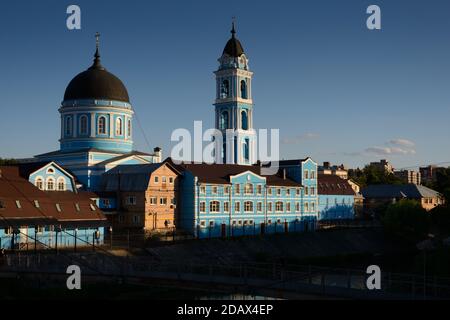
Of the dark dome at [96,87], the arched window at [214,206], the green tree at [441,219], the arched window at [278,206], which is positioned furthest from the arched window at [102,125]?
the green tree at [441,219]

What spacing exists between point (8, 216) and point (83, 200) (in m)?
9.10

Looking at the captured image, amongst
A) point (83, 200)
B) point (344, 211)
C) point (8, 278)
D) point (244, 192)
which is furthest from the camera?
point (344, 211)

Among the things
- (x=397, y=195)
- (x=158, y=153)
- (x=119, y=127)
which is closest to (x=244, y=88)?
(x=158, y=153)

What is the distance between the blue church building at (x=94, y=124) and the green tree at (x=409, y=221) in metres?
28.3

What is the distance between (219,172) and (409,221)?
22.1 meters

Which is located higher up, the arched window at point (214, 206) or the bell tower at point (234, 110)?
the bell tower at point (234, 110)

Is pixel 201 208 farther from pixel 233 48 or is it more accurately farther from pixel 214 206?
pixel 233 48

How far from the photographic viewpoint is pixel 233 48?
89250 mm

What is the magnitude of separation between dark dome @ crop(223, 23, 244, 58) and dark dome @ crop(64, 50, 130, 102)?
2059 centimetres

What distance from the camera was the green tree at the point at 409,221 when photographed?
74875mm

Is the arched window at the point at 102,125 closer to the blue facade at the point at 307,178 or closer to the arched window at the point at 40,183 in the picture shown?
the arched window at the point at 40,183
